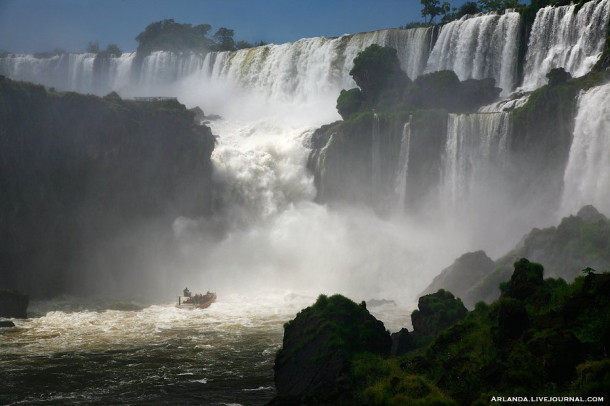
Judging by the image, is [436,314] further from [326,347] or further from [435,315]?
[326,347]

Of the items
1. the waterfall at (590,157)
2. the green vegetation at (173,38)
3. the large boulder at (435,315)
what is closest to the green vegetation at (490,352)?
the large boulder at (435,315)

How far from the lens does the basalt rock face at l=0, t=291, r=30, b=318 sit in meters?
36.4

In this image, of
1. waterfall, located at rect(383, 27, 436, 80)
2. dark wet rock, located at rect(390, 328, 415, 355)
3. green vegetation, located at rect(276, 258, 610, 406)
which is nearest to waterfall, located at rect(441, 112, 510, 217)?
waterfall, located at rect(383, 27, 436, 80)

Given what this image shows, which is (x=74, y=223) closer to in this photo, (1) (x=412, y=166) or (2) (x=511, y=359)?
(1) (x=412, y=166)

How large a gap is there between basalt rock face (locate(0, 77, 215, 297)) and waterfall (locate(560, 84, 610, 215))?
30964mm

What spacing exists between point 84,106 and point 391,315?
2876 centimetres

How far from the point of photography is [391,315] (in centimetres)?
3741

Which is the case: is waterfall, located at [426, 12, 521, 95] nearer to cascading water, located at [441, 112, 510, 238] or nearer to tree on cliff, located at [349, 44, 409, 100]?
tree on cliff, located at [349, 44, 409, 100]

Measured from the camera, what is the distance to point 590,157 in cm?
3997

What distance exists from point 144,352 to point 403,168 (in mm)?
29556

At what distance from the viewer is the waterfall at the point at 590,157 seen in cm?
3894

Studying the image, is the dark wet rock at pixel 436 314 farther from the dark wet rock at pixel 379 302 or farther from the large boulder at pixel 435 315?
the dark wet rock at pixel 379 302

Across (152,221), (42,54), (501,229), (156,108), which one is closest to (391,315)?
(501,229)

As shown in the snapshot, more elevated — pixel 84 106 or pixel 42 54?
pixel 42 54
